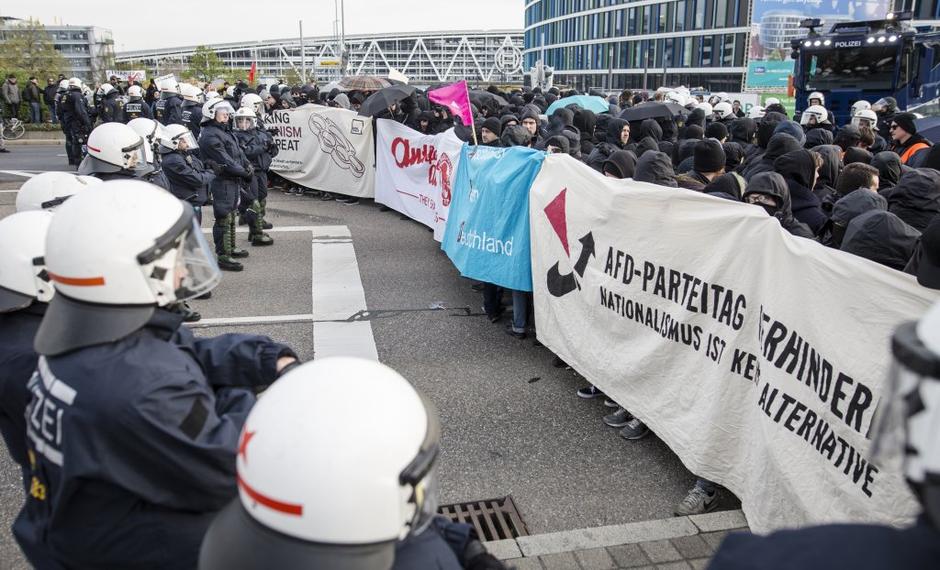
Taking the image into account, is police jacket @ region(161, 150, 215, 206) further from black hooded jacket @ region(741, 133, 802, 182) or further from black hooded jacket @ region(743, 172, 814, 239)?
black hooded jacket @ region(743, 172, 814, 239)

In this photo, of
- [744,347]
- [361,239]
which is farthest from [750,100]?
[744,347]

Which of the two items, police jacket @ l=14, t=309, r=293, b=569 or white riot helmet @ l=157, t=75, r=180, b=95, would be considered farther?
white riot helmet @ l=157, t=75, r=180, b=95

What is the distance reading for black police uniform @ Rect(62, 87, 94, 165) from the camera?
16.8m

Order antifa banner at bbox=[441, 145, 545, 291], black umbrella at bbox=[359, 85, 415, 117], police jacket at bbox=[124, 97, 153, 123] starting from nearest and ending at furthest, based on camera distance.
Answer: antifa banner at bbox=[441, 145, 545, 291]
black umbrella at bbox=[359, 85, 415, 117]
police jacket at bbox=[124, 97, 153, 123]

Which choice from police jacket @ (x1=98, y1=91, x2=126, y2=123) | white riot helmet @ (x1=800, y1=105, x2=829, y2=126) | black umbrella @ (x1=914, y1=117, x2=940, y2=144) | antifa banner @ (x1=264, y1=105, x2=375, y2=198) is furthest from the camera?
police jacket @ (x1=98, y1=91, x2=126, y2=123)

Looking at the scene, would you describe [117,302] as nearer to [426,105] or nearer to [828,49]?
[426,105]

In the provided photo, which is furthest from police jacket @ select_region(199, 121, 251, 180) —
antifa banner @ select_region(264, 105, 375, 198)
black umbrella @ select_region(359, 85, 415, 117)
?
antifa banner @ select_region(264, 105, 375, 198)

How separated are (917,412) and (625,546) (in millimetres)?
2739

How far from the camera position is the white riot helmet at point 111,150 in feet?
20.6

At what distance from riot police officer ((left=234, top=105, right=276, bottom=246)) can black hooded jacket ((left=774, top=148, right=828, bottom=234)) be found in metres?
6.72

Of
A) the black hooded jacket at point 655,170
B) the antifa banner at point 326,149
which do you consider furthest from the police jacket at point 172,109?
the black hooded jacket at point 655,170

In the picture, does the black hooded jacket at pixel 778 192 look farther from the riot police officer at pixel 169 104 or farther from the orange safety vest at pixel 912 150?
the riot police officer at pixel 169 104

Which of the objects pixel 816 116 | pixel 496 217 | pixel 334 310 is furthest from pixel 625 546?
pixel 816 116

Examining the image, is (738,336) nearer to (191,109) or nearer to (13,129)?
(191,109)
